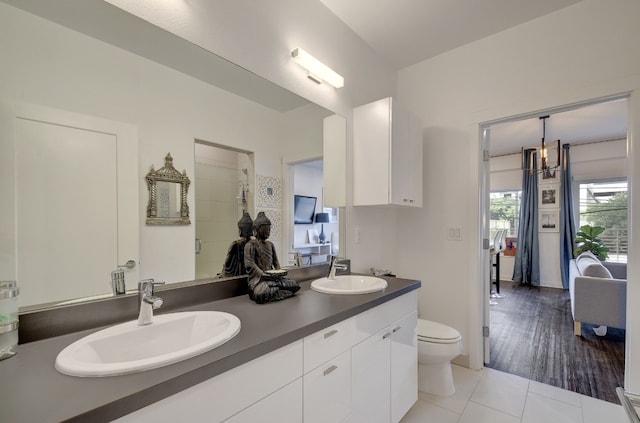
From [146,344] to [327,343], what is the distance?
63 cm

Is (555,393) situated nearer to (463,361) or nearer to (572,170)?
(463,361)

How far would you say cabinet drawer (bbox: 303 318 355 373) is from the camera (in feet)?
3.43

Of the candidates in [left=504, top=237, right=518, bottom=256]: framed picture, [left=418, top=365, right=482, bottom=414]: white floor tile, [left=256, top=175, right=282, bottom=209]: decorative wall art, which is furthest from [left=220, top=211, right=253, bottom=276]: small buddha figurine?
[left=504, top=237, right=518, bottom=256]: framed picture

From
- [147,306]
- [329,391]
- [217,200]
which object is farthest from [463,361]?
[147,306]

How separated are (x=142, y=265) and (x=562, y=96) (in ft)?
8.96

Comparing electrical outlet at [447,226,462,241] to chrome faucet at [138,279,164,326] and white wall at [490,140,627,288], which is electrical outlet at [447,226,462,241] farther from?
white wall at [490,140,627,288]

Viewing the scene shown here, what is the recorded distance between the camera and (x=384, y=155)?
6.81 ft

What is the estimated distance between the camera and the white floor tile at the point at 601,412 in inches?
68.5

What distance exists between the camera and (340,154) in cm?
215

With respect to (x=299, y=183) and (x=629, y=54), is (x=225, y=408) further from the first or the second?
(x=629, y=54)

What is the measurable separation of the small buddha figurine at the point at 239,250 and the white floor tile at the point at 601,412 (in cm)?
222

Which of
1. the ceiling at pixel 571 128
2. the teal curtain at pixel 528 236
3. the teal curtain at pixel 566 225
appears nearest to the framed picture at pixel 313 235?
the ceiling at pixel 571 128

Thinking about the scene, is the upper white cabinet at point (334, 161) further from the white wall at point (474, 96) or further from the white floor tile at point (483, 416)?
the white floor tile at point (483, 416)

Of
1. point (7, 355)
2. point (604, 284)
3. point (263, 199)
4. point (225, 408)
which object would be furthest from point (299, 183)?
point (604, 284)
